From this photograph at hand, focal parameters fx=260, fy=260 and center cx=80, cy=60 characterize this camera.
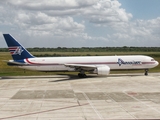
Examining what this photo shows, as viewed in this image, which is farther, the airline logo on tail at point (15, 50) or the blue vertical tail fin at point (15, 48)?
the airline logo on tail at point (15, 50)

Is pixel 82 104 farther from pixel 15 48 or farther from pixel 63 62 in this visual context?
pixel 15 48

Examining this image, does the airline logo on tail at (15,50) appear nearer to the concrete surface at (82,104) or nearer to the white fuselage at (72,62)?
the white fuselage at (72,62)

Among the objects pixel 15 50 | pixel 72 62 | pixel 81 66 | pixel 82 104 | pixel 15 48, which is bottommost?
pixel 82 104

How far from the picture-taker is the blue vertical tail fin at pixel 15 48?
3956 cm

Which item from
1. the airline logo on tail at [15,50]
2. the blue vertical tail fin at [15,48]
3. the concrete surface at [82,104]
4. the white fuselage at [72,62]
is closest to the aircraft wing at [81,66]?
the white fuselage at [72,62]

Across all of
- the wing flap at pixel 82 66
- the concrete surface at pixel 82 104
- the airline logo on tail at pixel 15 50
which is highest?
the airline logo on tail at pixel 15 50

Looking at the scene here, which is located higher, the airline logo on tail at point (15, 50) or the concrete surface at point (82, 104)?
the airline logo on tail at point (15, 50)

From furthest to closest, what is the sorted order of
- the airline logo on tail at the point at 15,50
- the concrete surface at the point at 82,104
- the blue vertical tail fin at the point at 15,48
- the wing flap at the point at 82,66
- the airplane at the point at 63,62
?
1. the airline logo on tail at the point at 15,50
2. the airplane at the point at 63,62
3. the blue vertical tail fin at the point at 15,48
4. the wing flap at the point at 82,66
5. the concrete surface at the point at 82,104

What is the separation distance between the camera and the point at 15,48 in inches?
1571

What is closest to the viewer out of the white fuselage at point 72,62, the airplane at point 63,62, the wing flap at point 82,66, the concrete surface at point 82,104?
the concrete surface at point 82,104

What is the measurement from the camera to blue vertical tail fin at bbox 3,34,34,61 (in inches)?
1558

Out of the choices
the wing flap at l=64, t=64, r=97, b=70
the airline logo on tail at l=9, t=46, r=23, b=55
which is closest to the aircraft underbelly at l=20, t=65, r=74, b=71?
the wing flap at l=64, t=64, r=97, b=70

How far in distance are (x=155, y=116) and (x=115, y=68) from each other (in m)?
24.2

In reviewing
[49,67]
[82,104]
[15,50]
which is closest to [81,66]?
[49,67]
